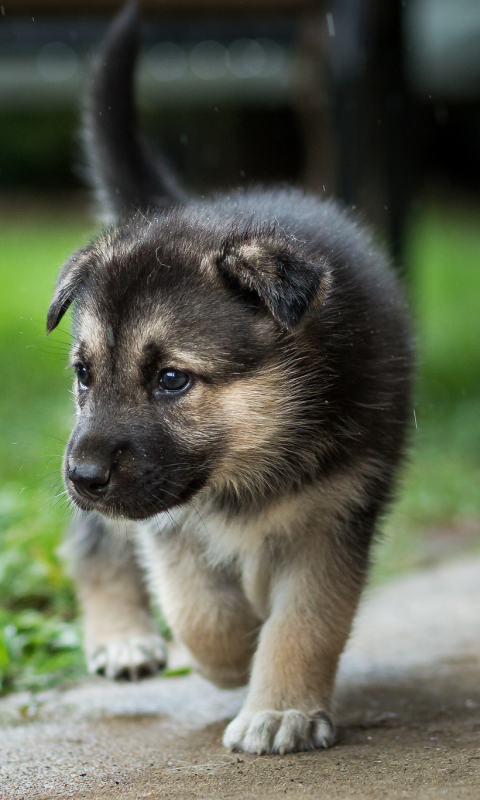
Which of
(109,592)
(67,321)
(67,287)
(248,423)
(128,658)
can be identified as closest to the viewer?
(248,423)

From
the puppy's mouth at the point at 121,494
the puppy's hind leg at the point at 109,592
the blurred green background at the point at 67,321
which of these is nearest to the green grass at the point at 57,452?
the blurred green background at the point at 67,321

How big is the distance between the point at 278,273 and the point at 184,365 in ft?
1.28

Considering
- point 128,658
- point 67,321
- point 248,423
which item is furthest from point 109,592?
point 248,423

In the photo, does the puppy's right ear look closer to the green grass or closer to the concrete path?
the green grass

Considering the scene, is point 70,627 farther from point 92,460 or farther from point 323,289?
point 323,289

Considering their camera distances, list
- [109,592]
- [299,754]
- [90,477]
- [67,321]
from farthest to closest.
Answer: [109,592]
[67,321]
[299,754]
[90,477]

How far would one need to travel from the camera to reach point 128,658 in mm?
Answer: 3961

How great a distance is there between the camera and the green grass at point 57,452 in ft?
14.0

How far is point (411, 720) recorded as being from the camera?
3301 millimetres

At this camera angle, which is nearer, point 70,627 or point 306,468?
point 306,468

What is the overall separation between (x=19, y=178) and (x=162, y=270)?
17.5 metres

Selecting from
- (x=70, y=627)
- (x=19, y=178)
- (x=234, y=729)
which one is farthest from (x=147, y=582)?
(x=19, y=178)

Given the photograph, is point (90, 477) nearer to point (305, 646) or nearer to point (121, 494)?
point (121, 494)

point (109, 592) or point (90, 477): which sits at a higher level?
point (90, 477)
